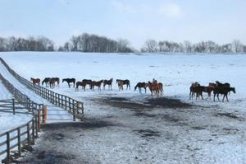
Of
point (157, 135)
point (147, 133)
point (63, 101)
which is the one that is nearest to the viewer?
point (157, 135)

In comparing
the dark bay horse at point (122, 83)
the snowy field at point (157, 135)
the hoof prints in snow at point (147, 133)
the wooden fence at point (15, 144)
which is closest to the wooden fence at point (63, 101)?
the snowy field at point (157, 135)

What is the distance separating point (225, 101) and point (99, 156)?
2077cm

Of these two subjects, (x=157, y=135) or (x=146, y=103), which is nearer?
(x=157, y=135)

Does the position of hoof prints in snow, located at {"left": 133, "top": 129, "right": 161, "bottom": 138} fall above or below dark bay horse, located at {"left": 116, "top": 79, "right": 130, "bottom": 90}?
below

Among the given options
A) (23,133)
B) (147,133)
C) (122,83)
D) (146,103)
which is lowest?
(147,133)

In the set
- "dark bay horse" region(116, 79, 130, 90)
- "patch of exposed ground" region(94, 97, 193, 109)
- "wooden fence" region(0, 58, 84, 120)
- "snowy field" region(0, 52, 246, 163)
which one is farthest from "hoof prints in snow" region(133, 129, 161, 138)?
"dark bay horse" region(116, 79, 130, 90)

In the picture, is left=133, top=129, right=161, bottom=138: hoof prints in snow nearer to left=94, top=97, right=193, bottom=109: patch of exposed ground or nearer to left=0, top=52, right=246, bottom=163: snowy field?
left=0, top=52, right=246, bottom=163: snowy field

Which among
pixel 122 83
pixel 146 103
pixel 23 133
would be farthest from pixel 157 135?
pixel 122 83

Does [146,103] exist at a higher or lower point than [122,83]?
lower

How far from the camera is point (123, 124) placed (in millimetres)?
25141

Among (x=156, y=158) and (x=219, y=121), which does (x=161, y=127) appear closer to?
(x=219, y=121)

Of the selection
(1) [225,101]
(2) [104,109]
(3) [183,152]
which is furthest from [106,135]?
(1) [225,101]

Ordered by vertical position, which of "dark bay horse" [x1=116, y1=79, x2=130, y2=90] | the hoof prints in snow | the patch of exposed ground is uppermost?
"dark bay horse" [x1=116, y1=79, x2=130, y2=90]

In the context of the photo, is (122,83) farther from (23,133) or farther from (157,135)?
(23,133)
